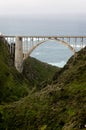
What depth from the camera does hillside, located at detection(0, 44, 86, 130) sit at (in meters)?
85.4

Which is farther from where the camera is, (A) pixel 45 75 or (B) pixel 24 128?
(A) pixel 45 75

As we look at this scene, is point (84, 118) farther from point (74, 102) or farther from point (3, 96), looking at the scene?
point (3, 96)

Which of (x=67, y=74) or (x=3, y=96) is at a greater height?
(x=67, y=74)

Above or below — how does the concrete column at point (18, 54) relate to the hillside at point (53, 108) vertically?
below

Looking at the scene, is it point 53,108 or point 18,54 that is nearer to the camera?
point 53,108

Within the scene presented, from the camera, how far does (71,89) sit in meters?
96.0

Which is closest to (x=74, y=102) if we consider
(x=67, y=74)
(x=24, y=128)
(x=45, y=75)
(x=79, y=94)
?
(x=79, y=94)

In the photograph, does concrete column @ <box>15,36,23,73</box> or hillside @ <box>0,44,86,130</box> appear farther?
concrete column @ <box>15,36,23,73</box>

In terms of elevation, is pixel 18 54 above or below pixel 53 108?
below

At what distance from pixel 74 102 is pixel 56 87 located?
1379 cm

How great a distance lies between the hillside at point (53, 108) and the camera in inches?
3364

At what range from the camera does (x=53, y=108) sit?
91.9 m

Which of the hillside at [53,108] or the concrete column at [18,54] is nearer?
the hillside at [53,108]

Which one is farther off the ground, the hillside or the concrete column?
the hillside
